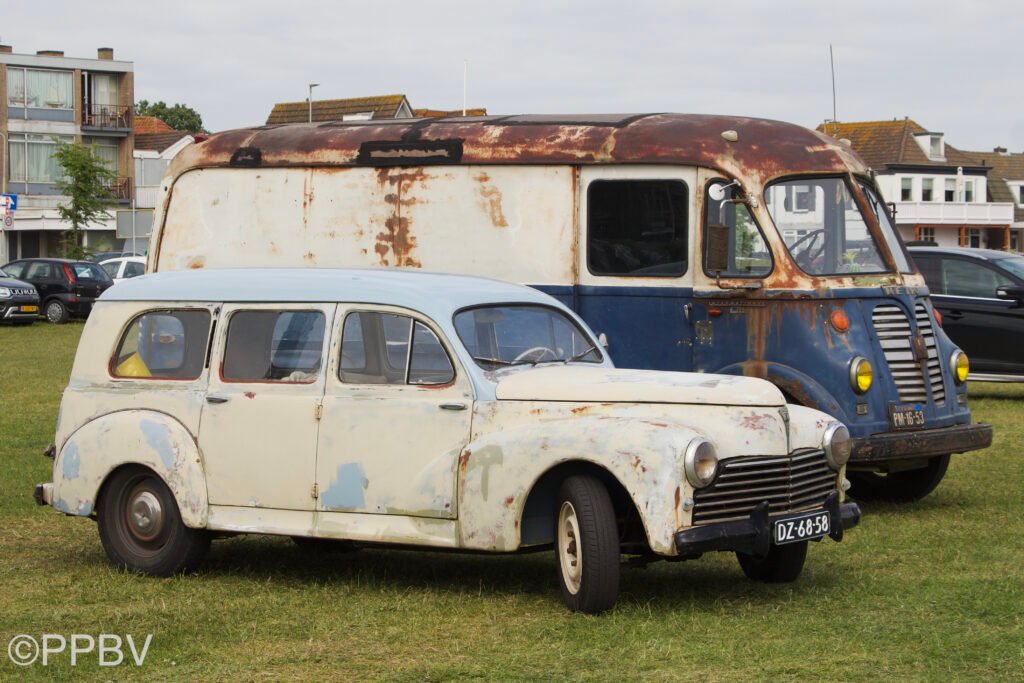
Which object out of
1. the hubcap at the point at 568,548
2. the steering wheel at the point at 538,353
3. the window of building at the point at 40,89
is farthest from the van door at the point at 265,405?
the window of building at the point at 40,89

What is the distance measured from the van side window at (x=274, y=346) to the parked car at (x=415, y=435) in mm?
11

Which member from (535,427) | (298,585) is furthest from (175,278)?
(535,427)

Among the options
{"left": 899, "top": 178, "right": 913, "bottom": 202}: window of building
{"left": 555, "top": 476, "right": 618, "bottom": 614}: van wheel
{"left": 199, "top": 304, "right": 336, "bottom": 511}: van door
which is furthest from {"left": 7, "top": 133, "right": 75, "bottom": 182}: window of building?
{"left": 555, "top": 476, "right": 618, "bottom": 614}: van wheel

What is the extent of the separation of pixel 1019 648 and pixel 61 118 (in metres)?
73.5

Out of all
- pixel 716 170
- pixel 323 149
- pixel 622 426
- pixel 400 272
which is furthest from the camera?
pixel 323 149

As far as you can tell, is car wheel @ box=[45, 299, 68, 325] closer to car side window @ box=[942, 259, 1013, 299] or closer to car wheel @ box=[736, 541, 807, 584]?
car side window @ box=[942, 259, 1013, 299]

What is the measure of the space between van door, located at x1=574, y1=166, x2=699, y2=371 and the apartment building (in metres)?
59.3

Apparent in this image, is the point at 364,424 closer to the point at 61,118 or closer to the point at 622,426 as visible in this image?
the point at 622,426

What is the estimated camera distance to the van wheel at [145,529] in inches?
357

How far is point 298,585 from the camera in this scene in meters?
8.95

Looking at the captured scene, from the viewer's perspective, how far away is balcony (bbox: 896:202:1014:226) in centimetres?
9050

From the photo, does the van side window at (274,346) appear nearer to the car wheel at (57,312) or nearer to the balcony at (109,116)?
the car wheel at (57,312)

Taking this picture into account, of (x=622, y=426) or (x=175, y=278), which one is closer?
(x=622, y=426)

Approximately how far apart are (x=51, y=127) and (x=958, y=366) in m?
68.6
